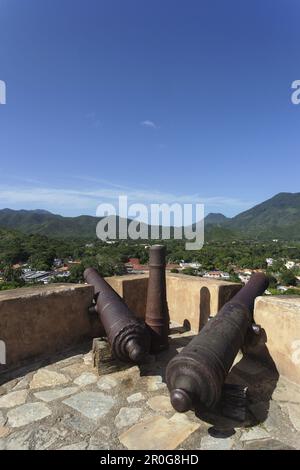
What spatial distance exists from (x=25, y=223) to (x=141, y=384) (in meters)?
196

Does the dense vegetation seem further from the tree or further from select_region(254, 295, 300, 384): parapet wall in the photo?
select_region(254, 295, 300, 384): parapet wall

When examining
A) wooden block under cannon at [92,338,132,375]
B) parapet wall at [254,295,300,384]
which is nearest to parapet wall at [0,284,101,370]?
wooden block under cannon at [92,338,132,375]

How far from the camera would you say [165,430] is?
8.04ft

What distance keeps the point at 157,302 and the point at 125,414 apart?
4.52 feet

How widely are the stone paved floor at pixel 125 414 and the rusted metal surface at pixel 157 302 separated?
1.02 ft

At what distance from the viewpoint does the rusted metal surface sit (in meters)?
3.83

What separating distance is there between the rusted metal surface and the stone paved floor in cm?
31

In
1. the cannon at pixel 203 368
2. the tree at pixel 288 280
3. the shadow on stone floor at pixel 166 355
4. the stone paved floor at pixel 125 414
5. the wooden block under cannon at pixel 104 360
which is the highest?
the cannon at pixel 203 368

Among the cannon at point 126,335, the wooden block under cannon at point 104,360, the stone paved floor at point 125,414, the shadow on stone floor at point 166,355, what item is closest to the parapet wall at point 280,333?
the stone paved floor at point 125,414

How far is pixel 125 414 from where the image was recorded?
2.69 metres

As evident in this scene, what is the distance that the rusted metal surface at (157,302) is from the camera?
12.6ft

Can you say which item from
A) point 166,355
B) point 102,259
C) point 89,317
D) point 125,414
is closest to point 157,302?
point 166,355

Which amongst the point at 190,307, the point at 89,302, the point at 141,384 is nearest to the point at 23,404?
the point at 141,384

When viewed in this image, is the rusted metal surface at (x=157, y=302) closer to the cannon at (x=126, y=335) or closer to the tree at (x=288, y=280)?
the cannon at (x=126, y=335)
